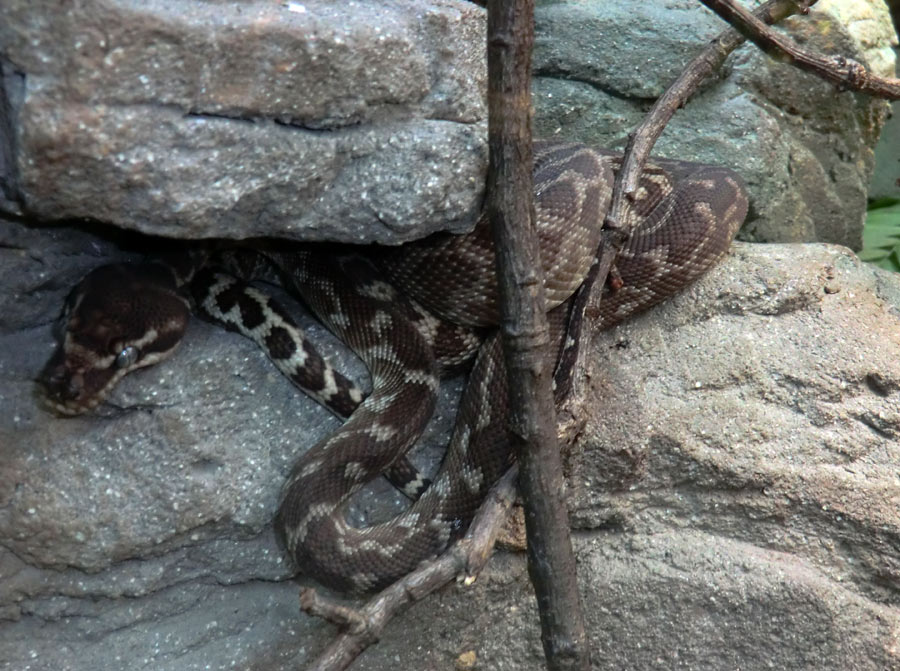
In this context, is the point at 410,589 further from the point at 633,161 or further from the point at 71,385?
the point at 633,161

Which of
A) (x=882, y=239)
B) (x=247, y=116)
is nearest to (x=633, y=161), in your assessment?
(x=247, y=116)

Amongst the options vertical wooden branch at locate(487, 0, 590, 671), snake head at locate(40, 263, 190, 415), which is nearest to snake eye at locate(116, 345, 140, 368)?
snake head at locate(40, 263, 190, 415)

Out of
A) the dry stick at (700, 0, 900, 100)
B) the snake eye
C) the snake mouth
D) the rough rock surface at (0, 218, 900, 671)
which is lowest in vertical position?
the rough rock surface at (0, 218, 900, 671)

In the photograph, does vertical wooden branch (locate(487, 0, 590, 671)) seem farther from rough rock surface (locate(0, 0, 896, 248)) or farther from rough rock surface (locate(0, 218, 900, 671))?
rough rock surface (locate(0, 218, 900, 671))

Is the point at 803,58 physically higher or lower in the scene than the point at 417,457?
higher

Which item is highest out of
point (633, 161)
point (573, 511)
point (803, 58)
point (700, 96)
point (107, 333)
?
point (803, 58)

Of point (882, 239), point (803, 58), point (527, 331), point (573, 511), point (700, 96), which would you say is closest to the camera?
point (527, 331)

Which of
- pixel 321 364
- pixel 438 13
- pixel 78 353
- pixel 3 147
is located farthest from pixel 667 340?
pixel 3 147

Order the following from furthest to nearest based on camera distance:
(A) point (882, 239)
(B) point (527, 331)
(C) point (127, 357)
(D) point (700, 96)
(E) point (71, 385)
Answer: (A) point (882, 239)
(D) point (700, 96)
(C) point (127, 357)
(E) point (71, 385)
(B) point (527, 331)
